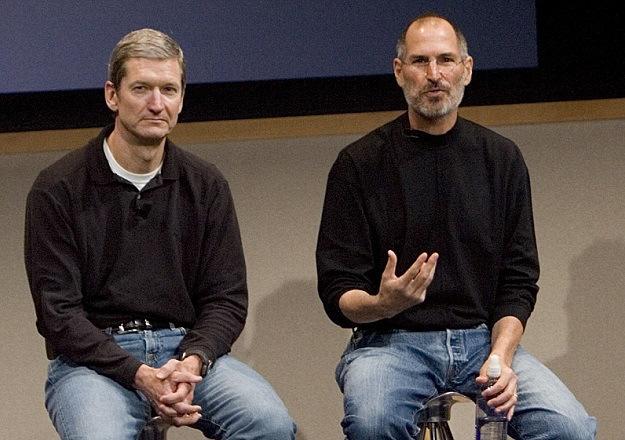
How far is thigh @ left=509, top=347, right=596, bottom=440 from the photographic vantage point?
112 inches

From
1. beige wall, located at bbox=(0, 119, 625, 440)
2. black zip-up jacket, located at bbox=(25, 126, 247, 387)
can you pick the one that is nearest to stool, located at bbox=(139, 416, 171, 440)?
black zip-up jacket, located at bbox=(25, 126, 247, 387)

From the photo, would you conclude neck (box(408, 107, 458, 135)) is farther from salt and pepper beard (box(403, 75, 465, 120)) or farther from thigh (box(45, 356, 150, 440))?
thigh (box(45, 356, 150, 440))

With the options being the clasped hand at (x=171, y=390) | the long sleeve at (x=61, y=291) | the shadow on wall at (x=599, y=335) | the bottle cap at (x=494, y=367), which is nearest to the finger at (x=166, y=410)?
the clasped hand at (x=171, y=390)

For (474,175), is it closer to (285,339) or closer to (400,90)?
(400,90)

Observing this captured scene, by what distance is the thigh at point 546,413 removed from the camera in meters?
2.84

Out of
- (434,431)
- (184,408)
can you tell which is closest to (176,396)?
(184,408)

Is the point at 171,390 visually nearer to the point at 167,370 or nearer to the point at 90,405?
the point at 167,370

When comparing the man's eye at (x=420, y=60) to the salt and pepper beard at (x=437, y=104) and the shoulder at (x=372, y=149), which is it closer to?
the salt and pepper beard at (x=437, y=104)

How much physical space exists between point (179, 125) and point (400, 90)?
74cm

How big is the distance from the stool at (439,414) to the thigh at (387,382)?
0.09ft

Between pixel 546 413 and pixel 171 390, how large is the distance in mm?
953

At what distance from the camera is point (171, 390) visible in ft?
9.17

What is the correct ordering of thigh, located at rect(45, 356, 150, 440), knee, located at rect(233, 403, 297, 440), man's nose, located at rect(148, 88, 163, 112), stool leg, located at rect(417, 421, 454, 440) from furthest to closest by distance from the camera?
stool leg, located at rect(417, 421, 454, 440)
man's nose, located at rect(148, 88, 163, 112)
knee, located at rect(233, 403, 297, 440)
thigh, located at rect(45, 356, 150, 440)

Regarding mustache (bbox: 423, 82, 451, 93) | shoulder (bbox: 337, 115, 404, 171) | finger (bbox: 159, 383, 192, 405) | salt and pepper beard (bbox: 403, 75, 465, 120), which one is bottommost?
finger (bbox: 159, 383, 192, 405)
